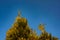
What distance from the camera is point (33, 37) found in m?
15.7

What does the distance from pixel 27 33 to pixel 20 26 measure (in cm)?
91

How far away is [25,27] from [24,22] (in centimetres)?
51

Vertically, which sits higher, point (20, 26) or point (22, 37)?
point (20, 26)

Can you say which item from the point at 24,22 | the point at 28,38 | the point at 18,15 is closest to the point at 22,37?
the point at 28,38

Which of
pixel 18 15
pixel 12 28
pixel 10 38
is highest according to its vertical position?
pixel 18 15

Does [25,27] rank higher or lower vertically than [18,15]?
lower

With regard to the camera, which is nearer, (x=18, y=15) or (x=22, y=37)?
(x=22, y=37)

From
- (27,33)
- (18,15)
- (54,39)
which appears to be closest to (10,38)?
(27,33)

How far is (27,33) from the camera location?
15766mm

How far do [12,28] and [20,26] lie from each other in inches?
28.9

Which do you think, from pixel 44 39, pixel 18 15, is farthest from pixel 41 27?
pixel 18 15

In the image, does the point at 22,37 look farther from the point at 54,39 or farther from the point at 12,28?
the point at 54,39

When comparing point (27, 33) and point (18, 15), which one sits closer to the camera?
point (27, 33)

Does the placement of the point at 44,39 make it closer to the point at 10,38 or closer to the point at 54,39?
the point at 54,39
